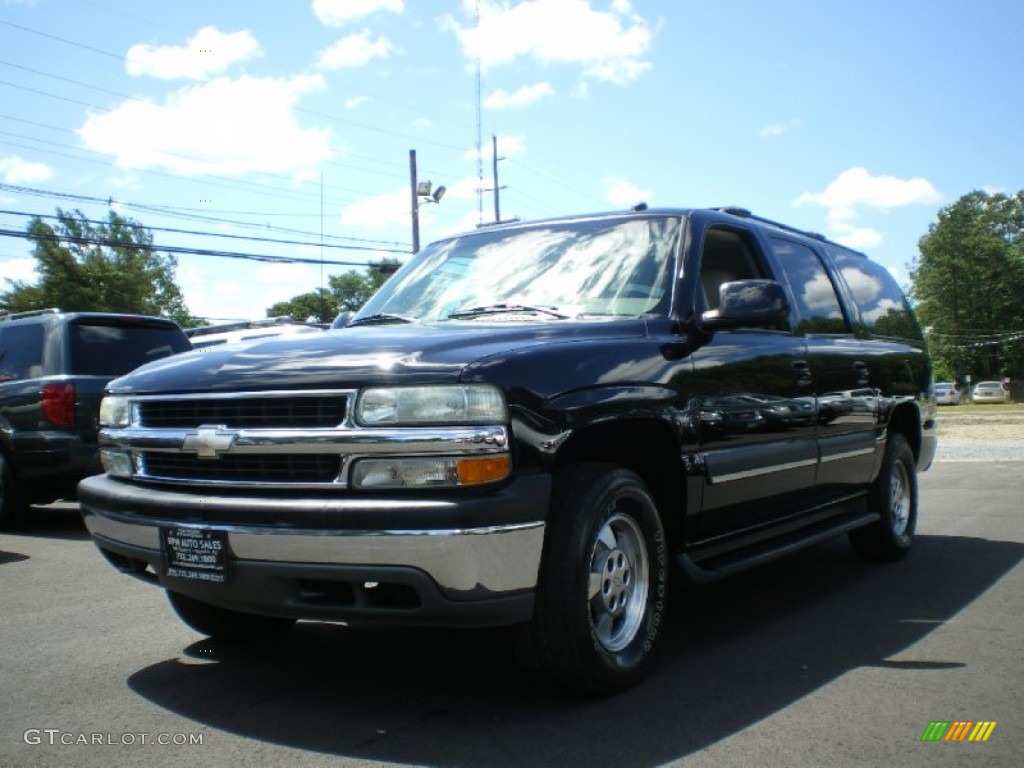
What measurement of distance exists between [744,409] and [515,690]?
1696 mm

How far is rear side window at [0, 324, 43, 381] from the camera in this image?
857 cm

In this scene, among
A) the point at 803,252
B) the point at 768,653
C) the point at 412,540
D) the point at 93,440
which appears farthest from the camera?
the point at 93,440

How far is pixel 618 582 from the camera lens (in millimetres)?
3803

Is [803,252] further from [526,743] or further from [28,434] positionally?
[28,434]

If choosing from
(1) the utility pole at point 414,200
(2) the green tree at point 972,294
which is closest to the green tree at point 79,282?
(1) the utility pole at point 414,200

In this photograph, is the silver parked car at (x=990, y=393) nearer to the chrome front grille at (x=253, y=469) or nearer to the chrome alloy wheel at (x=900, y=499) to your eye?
the chrome alloy wheel at (x=900, y=499)

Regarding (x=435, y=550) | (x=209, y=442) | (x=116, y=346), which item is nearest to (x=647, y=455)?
(x=435, y=550)

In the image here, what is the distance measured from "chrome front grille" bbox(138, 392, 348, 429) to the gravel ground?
14.1 m

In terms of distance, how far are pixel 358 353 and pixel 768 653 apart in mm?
2225

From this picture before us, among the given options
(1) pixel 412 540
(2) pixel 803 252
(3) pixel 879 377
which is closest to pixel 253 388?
(1) pixel 412 540

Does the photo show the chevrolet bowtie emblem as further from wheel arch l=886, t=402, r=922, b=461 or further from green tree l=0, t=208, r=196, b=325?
green tree l=0, t=208, r=196, b=325

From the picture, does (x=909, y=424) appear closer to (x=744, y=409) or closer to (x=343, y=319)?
(x=744, y=409)

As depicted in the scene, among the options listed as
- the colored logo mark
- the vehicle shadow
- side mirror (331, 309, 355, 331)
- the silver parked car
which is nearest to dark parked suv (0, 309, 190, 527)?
side mirror (331, 309, 355, 331)

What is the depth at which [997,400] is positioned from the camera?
2667 inches
